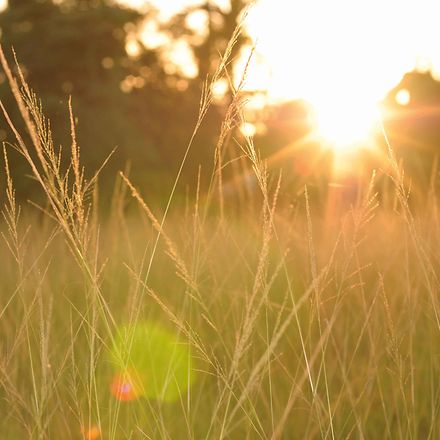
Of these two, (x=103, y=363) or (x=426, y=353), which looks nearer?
(x=103, y=363)

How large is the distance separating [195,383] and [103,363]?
291mm

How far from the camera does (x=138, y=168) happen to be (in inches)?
497

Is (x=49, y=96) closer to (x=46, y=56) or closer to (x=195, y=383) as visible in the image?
(x=46, y=56)

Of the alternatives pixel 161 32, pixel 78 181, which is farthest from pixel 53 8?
pixel 78 181

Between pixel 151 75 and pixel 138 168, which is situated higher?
pixel 151 75

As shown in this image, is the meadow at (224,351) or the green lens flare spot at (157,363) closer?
the meadow at (224,351)

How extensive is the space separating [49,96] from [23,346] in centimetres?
1119

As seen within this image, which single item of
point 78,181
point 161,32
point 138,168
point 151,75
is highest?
point 161,32

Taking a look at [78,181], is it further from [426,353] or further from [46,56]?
[46,56]

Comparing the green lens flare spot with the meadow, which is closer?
the meadow

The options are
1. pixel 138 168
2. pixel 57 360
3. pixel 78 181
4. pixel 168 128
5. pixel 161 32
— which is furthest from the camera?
pixel 161 32

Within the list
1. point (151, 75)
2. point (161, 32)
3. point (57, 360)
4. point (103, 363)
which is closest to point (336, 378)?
point (103, 363)

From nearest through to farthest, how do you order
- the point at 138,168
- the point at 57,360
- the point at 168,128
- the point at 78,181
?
the point at 78,181
the point at 57,360
the point at 138,168
the point at 168,128

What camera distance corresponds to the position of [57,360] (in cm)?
197
